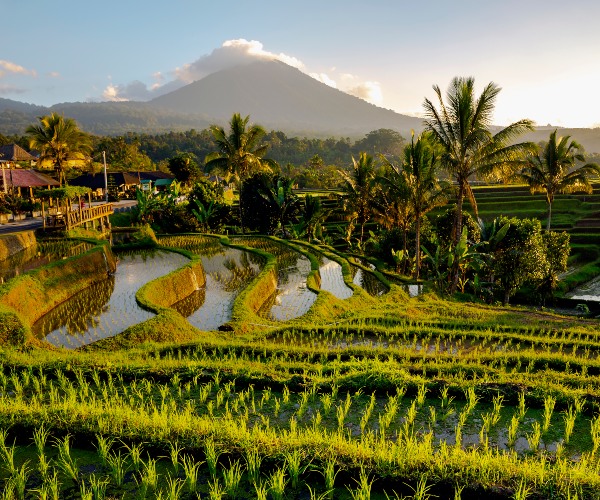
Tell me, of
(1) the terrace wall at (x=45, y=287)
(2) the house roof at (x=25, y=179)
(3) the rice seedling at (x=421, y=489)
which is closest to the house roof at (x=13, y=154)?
(2) the house roof at (x=25, y=179)

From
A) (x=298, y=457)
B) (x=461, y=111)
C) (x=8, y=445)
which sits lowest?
(x=8, y=445)

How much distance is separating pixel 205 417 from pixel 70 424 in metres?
1.40

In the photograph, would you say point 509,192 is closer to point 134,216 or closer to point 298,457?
point 134,216

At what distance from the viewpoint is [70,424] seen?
4859mm

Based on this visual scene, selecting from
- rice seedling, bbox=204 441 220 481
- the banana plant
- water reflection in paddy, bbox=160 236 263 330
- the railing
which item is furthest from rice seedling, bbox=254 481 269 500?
the banana plant

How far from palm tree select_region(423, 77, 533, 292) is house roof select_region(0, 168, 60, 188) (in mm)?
26295

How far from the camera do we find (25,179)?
104ft

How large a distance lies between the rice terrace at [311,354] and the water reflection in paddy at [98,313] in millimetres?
87

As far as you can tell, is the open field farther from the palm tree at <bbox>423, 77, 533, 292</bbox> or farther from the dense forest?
the dense forest

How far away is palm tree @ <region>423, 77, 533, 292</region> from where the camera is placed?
15.8 m

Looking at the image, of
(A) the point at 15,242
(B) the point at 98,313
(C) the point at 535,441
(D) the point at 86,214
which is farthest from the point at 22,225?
(C) the point at 535,441

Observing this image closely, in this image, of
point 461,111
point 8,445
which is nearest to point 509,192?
point 461,111

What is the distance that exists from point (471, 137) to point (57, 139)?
82.7 ft

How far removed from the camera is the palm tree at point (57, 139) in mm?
28547
